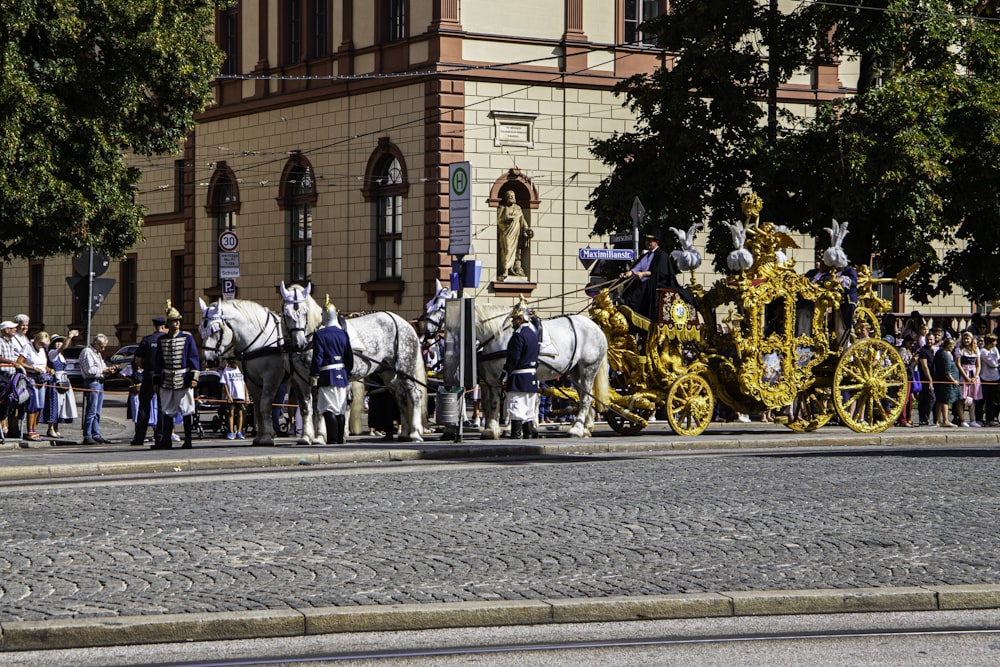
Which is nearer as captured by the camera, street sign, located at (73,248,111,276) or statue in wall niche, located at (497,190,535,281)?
street sign, located at (73,248,111,276)

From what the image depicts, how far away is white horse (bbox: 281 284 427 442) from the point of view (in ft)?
71.3

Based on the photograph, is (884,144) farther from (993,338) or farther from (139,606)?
(139,606)

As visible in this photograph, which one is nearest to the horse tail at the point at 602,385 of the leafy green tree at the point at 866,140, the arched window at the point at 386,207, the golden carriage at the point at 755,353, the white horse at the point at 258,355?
the golden carriage at the point at 755,353

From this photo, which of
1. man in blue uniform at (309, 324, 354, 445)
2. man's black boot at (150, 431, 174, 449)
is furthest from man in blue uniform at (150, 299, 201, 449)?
man in blue uniform at (309, 324, 354, 445)

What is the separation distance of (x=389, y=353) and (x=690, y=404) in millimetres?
4199

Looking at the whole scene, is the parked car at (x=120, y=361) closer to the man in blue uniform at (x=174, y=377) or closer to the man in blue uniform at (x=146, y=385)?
the man in blue uniform at (x=146, y=385)

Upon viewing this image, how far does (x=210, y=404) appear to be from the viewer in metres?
26.1

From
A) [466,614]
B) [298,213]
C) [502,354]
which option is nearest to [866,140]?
[502,354]

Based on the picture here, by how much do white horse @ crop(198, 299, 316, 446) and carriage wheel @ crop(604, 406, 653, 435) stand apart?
4152 millimetres

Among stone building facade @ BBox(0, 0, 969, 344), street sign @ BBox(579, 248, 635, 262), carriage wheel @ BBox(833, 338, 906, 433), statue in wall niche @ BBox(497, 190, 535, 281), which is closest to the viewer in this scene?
carriage wheel @ BBox(833, 338, 906, 433)

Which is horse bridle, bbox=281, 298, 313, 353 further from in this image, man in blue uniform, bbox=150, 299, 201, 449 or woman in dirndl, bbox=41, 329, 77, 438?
woman in dirndl, bbox=41, 329, 77, 438

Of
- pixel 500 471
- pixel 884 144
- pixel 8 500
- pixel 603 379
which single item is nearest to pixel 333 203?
pixel 884 144

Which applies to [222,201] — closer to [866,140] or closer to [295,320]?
[866,140]

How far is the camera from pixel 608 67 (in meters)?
37.7
